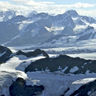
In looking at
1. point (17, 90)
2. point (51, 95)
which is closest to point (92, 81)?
point (51, 95)

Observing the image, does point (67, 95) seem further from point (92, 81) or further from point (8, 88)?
point (8, 88)

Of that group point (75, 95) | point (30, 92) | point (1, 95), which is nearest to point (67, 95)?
point (75, 95)

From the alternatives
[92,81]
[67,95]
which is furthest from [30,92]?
[92,81]

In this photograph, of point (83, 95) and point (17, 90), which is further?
point (17, 90)

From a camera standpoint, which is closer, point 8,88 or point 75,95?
point 75,95

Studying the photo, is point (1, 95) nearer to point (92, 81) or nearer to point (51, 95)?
point (51, 95)

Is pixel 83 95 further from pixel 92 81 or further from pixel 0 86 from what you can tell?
pixel 0 86

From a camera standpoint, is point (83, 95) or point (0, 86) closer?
point (83, 95)
